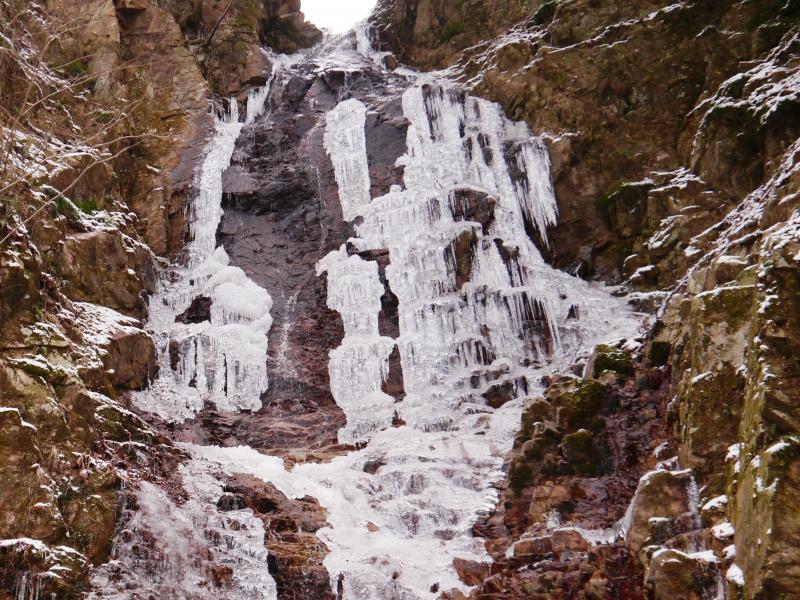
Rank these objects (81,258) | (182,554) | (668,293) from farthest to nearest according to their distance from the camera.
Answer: (81,258)
(668,293)
(182,554)

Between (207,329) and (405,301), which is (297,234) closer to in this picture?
(405,301)

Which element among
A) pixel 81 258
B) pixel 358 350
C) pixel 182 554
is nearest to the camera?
pixel 182 554

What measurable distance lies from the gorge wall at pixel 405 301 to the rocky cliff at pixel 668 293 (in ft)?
0.16

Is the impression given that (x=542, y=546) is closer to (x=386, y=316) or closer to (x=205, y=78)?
(x=386, y=316)

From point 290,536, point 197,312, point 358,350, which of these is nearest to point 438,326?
point 358,350

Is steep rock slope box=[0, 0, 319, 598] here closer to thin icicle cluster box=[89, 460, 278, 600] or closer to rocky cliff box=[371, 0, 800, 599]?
thin icicle cluster box=[89, 460, 278, 600]

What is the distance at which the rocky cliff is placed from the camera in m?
6.35

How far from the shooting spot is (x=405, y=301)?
1678cm

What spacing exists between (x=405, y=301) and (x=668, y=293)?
6125 millimetres

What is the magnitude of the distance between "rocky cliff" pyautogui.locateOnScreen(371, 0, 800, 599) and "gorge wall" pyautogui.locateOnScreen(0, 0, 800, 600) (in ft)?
0.16

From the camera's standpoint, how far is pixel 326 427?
14.4 meters

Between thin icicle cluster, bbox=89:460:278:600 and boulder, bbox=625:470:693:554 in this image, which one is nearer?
boulder, bbox=625:470:693:554

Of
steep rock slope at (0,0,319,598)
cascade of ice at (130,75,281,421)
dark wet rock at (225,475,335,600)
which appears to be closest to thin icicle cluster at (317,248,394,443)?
cascade of ice at (130,75,281,421)

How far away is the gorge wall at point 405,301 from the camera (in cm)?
762
